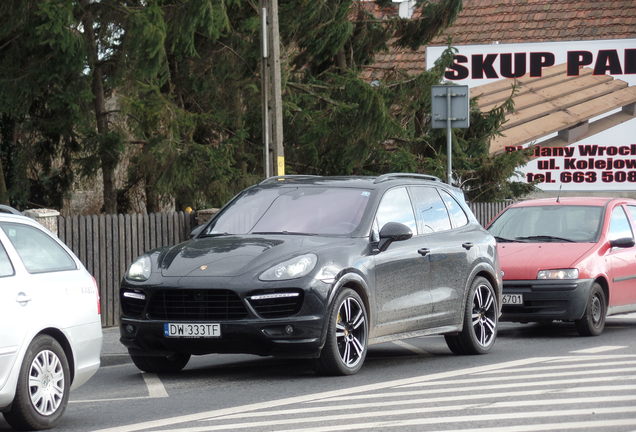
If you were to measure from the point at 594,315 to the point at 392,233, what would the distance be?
15.4ft

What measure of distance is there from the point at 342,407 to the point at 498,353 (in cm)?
458

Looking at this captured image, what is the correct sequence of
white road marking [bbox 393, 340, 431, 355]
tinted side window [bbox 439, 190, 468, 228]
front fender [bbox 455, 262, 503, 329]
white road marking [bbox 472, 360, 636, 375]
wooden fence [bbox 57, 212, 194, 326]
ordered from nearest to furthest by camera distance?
white road marking [bbox 472, 360, 636, 375] → front fender [bbox 455, 262, 503, 329] → tinted side window [bbox 439, 190, 468, 228] → white road marking [bbox 393, 340, 431, 355] → wooden fence [bbox 57, 212, 194, 326]

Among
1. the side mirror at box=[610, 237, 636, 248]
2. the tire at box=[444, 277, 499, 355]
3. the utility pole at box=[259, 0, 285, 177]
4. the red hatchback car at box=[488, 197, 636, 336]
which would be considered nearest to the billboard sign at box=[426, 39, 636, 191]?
the utility pole at box=[259, 0, 285, 177]

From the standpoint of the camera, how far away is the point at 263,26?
816 inches

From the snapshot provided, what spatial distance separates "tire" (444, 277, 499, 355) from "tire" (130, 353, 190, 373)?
9.20 feet

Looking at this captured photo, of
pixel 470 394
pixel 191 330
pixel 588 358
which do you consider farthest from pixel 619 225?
pixel 191 330

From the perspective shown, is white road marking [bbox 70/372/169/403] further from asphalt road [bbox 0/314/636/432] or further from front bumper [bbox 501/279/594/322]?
front bumper [bbox 501/279/594/322]

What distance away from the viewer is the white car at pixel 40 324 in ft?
29.7

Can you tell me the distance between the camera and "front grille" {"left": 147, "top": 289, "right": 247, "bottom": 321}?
11648 mm

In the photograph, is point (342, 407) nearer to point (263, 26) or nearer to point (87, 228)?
point (87, 228)

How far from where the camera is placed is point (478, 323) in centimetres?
1429

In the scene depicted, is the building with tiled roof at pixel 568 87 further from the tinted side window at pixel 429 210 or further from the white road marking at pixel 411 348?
the tinted side window at pixel 429 210

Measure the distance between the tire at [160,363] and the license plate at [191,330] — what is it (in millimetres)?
843

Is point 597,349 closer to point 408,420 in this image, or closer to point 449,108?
point 408,420
